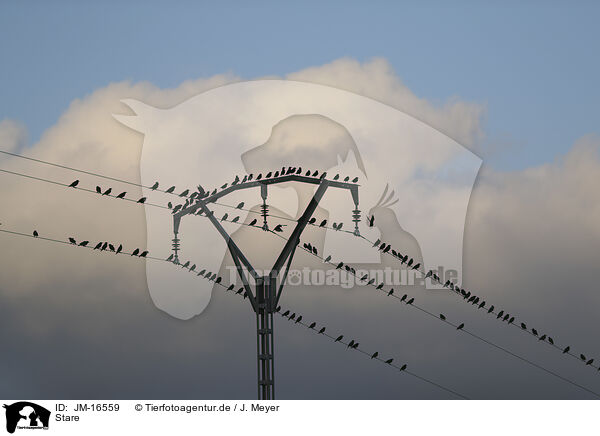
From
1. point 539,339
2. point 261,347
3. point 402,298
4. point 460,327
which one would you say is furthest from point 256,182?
point 539,339

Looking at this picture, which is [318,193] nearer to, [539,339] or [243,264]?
[243,264]

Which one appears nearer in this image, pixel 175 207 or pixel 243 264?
pixel 243 264

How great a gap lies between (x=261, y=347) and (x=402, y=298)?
26.8ft

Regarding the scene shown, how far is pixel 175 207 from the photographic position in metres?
34.2

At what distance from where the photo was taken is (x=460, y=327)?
39.5 m
